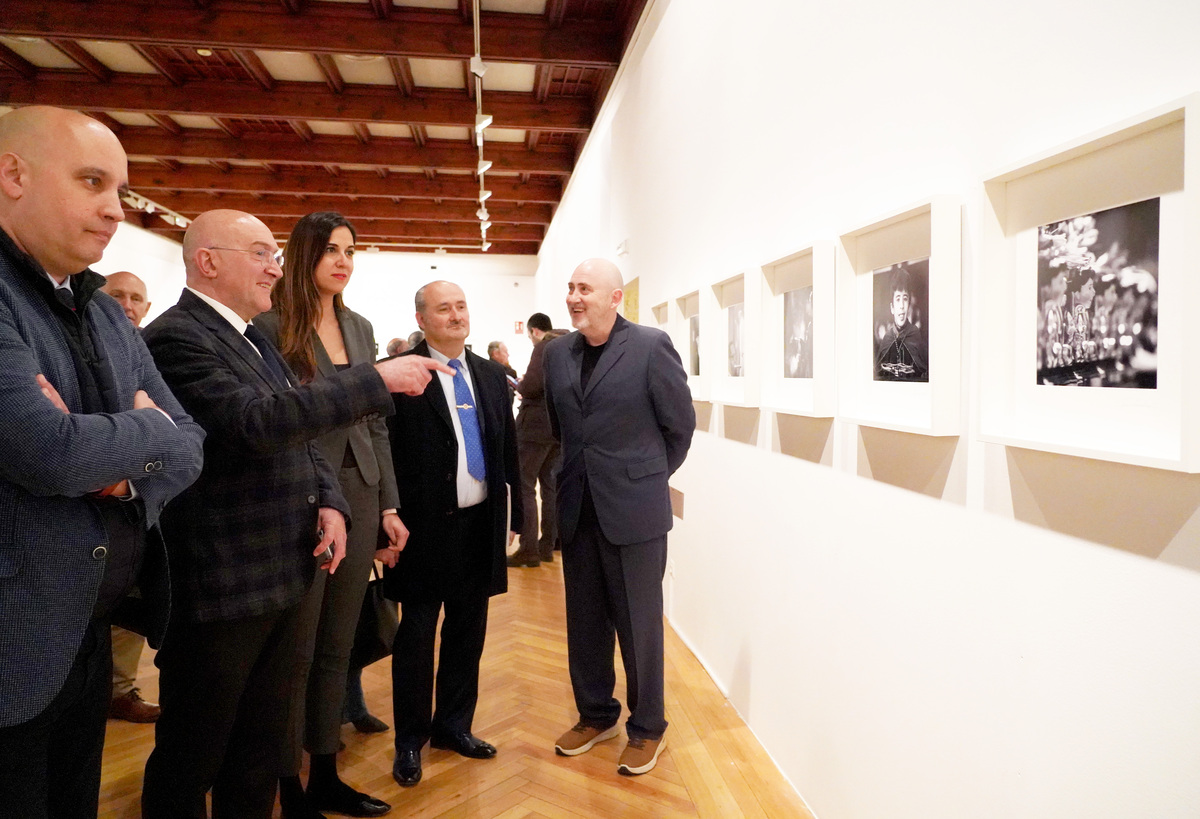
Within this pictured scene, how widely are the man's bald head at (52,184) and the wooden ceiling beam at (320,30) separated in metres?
5.51

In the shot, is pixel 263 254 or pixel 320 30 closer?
pixel 263 254

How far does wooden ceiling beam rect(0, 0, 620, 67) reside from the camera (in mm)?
5945

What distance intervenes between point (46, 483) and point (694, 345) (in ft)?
9.80

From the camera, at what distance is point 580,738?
2791 mm

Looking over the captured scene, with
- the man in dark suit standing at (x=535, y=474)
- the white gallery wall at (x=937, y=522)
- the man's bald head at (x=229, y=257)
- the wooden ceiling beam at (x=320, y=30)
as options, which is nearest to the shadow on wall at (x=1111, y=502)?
the white gallery wall at (x=937, y=522)

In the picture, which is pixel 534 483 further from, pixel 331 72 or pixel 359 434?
pixel 331 72

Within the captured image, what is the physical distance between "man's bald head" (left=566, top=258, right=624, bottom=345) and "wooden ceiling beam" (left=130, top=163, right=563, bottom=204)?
9029mm

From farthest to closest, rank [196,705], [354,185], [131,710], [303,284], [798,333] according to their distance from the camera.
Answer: [354,185], [131,710], [798,333], [303,284], [196,705]

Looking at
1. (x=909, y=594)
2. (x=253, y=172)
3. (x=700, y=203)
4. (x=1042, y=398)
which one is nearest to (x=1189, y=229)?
(x=1042, y=398)

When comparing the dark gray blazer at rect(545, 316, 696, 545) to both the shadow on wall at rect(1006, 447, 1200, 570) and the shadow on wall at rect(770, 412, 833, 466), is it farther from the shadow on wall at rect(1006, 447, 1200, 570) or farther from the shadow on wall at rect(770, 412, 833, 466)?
the shadow on wall at rect(1006, 447, 1200, 570)

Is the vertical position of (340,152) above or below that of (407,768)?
above

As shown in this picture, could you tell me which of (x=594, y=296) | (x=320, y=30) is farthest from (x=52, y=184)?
(x=320, y=30)

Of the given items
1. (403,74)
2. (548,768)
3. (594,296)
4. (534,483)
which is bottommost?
(548,768)

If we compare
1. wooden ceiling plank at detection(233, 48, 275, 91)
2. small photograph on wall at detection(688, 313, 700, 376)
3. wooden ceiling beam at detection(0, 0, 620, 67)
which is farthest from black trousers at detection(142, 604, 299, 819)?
wooden ceiling plank at detection(233, 48, 275, 91)
